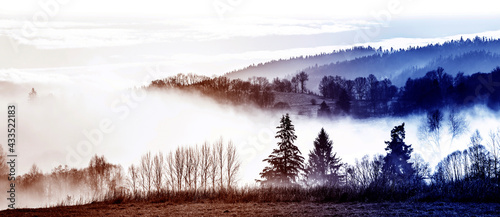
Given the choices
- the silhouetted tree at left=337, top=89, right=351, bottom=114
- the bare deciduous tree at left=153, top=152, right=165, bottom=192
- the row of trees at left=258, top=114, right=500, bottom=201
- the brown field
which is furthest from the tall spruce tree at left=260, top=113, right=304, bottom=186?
the silhouetted tree at left=337, top=89, right=351, bottom=114

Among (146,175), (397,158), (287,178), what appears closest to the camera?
(287,178)

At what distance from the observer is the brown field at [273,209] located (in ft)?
85.5

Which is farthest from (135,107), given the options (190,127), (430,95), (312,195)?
(312,195)

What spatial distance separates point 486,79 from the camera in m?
157

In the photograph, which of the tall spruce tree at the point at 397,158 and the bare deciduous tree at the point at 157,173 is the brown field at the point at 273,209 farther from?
the tall spruce tree at the point at 397,158

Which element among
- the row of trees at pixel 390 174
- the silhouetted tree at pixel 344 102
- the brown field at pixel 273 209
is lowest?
the brown field at pixel 273 209

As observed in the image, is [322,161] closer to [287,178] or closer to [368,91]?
[287,178]

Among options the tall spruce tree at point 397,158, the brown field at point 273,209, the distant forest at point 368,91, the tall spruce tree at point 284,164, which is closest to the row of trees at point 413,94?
the distant forest at point 368,91

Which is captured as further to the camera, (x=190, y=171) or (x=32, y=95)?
(x=32, y=95)

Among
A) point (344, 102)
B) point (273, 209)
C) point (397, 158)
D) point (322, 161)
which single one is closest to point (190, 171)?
point (322, 161)

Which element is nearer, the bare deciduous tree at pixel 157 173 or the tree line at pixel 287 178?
the tree line at pixel 287 178

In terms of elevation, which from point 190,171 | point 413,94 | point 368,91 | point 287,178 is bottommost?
point 287,178

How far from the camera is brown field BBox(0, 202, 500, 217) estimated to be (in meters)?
26.1

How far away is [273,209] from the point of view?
2775 cm
